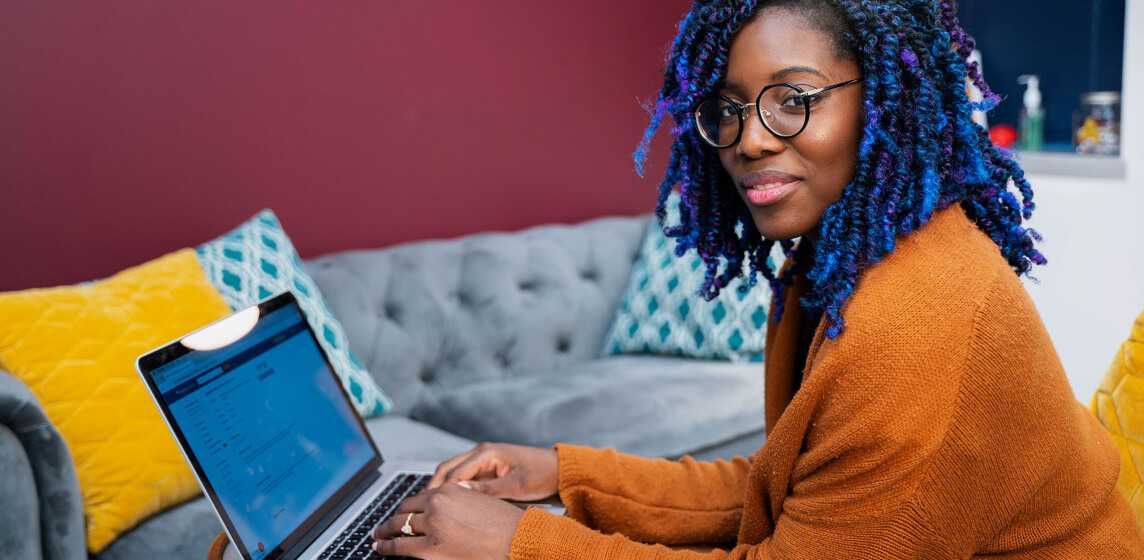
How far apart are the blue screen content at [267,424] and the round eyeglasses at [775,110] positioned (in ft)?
2.05

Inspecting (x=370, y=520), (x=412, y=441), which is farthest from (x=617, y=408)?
(x=370, y=520)

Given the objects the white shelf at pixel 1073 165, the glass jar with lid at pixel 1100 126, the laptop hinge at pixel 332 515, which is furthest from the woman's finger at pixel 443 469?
the glass jar with lid at pixel 1100 126

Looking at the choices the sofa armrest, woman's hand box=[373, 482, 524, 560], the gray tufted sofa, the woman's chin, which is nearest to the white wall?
the gray tufted sofa

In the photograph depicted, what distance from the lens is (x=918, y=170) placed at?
103 centimetres

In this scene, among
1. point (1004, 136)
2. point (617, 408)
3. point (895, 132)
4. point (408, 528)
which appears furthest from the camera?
point (1004, 136)

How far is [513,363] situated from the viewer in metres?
2.68

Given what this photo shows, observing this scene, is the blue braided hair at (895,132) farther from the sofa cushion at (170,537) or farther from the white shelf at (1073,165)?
the white shelf at (1073,165)

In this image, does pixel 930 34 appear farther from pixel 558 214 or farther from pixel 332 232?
pixel 558 214

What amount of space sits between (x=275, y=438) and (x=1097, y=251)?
2912mm

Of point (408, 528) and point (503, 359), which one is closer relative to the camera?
point (408, 528)

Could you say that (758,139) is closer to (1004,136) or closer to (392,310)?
(392,310)

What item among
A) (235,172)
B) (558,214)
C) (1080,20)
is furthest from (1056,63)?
(235,172)

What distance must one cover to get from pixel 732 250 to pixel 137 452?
1.06m

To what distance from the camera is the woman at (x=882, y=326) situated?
0.90 m
